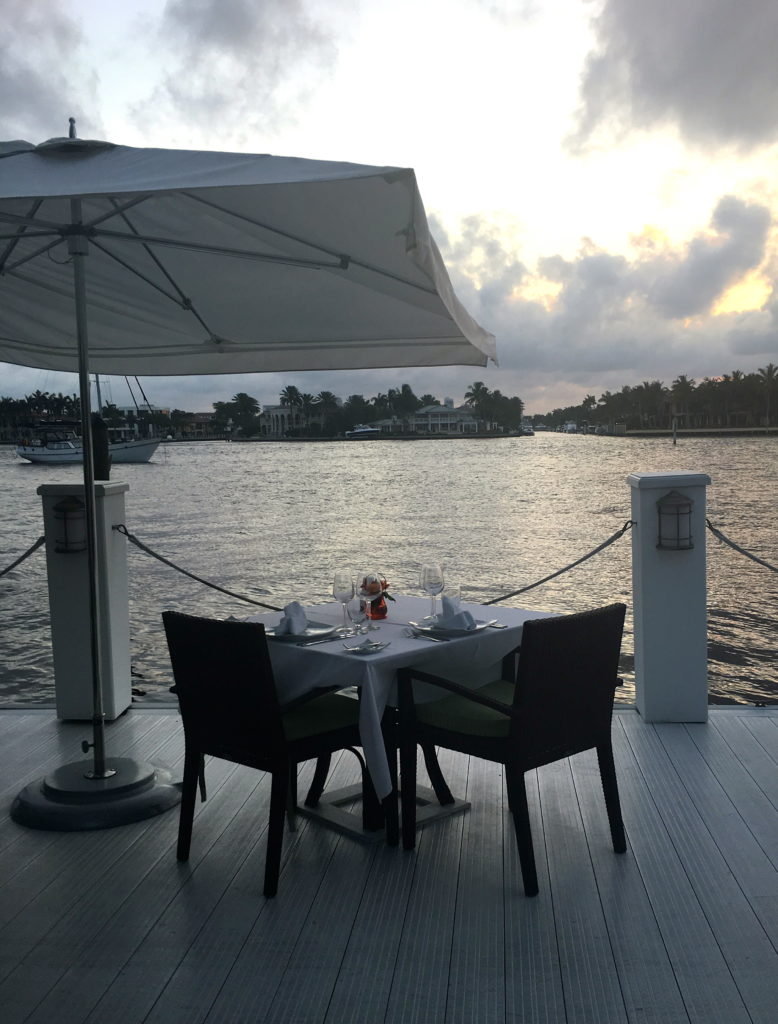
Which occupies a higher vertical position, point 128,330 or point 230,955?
point 128,330

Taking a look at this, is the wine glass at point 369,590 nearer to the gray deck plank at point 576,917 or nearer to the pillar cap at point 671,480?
the gray deck plank at point 576,917

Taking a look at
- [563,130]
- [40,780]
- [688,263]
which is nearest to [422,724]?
[40,780]

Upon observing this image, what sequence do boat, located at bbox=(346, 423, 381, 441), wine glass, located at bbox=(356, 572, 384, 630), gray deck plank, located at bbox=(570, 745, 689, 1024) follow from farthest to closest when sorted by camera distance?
boat, located at bbox=(346, 423, 381, 441) → wine glass, located at bbox=(356, 572, 384, 630) → gray deck plank, located at bbox=(570, 745, 689, 1024)

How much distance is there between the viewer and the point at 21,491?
5047 centimetres

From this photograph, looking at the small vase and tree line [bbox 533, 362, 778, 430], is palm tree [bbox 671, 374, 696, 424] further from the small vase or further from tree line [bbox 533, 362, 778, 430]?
the small vase

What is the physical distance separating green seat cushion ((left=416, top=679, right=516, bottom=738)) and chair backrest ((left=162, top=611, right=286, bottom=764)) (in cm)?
54

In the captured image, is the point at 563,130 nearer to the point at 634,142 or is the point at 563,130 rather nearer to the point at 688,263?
the point at 634,142

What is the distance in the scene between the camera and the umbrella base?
11.6 ft

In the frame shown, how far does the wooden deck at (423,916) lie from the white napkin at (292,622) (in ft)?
2.55

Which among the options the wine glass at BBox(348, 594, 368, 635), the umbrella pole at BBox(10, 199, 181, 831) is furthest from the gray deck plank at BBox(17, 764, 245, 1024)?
the wine glass at BBox(348, 594, 368, 635)

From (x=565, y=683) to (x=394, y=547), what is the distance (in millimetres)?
22072

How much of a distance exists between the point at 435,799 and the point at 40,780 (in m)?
1.61

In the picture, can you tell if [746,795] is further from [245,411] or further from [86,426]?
[245,411]

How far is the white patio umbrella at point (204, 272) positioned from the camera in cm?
258
